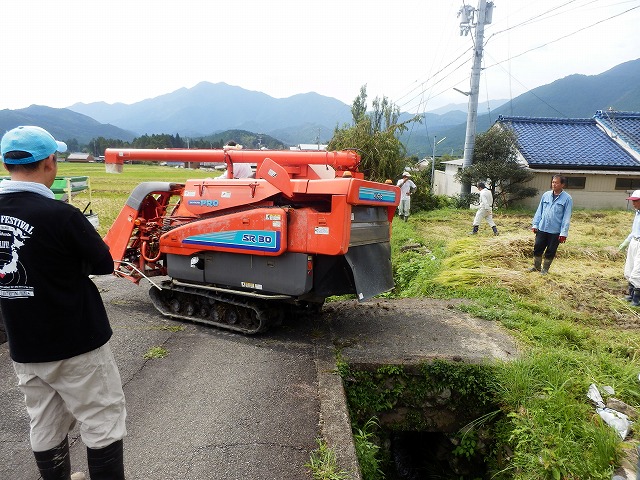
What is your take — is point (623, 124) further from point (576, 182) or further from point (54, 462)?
point (54, 462)

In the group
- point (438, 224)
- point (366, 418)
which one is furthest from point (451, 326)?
point (438, 224)

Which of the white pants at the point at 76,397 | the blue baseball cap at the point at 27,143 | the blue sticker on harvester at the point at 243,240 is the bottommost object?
the white pants at the point at 76,397

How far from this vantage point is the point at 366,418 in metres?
4.23

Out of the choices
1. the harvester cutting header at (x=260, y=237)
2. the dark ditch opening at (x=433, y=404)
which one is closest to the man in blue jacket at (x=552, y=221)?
the harvester cutting header at (x=260, y=237)

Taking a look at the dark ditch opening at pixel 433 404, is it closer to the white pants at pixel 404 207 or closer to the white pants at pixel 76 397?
the white pants at pixel 76 397

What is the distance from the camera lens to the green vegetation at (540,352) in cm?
318

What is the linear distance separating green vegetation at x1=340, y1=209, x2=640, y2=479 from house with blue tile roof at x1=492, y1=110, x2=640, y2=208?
889 cm

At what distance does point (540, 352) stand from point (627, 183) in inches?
655

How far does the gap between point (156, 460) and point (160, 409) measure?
66 centimetres

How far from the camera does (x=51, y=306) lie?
84.1 inches

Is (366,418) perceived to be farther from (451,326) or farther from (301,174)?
(301,174)

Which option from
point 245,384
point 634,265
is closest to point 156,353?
point 245,384

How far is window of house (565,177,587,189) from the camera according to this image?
17.2m

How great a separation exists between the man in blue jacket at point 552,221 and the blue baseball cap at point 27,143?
685 centimetres
